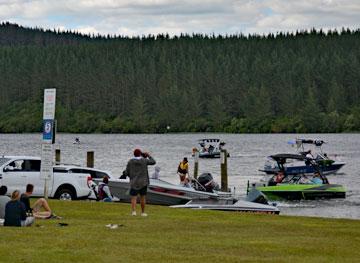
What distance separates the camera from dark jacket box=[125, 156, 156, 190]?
1094 inches

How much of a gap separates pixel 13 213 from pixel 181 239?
4609mm

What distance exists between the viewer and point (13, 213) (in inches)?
971

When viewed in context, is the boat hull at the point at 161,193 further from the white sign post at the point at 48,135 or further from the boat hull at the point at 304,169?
the boat hull at the point at 304,169

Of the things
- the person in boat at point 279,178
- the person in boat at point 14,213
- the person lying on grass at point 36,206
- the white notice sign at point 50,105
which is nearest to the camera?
the person in boat at point 14,213

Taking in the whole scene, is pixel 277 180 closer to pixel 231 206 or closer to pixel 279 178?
pixel 279 178

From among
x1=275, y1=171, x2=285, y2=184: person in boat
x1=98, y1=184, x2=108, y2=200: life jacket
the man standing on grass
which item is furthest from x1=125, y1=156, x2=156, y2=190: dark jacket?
x1=275, y1=171, x2=285, y2=184: person in boat

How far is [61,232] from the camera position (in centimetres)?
2378

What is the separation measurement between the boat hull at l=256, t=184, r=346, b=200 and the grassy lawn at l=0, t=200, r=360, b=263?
2368 cm

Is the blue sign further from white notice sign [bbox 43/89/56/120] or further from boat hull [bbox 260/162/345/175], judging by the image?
boat hull [bbox 260/162/345/175]

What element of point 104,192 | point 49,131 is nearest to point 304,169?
point 104,192

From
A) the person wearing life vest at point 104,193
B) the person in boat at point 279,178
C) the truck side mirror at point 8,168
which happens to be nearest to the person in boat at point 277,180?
the person in boat at point 279,178

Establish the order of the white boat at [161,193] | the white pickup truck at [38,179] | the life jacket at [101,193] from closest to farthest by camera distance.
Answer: the white pickup truck at [38,179] → the life jacket at [101,193] → the white boat at [161,193]

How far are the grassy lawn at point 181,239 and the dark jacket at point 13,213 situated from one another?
57cm

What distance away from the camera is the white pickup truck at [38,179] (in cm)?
3656
